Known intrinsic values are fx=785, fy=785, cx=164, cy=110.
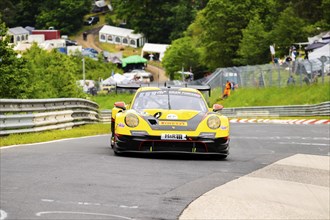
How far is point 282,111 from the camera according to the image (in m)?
47.2

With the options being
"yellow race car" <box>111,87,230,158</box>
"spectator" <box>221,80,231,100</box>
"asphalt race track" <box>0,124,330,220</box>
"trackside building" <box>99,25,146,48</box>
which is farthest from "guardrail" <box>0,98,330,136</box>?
"trackside building" <box>99,25,146,48</box>

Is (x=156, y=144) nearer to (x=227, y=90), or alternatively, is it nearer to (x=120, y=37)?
(x=227, y=90)

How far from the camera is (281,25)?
78.9m

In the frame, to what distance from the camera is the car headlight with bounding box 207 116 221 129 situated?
13.7 m

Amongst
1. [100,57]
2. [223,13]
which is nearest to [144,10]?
[100,57]

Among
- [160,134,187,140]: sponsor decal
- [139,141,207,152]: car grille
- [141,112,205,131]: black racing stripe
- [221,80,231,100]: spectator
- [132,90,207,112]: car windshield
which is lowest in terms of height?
[221,80,231,100]: spectator

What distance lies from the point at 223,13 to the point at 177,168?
3277 inches

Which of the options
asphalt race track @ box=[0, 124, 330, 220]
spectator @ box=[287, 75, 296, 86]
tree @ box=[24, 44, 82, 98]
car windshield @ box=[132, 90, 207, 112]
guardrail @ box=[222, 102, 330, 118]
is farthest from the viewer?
tree @ box=[24, 44, 82, 98]

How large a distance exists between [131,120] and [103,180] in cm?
353

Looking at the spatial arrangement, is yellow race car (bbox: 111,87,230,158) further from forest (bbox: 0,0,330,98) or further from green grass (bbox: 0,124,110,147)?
forest (bbox: 0,0,330,98)

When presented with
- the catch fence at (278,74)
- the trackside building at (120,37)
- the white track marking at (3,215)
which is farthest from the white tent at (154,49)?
the white track marking at (3,215)

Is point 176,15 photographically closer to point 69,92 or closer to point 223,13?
point 223,13

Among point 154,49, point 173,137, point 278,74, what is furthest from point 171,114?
point 154,49

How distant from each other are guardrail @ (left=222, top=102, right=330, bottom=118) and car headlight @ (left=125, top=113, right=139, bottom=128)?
1061 inches
